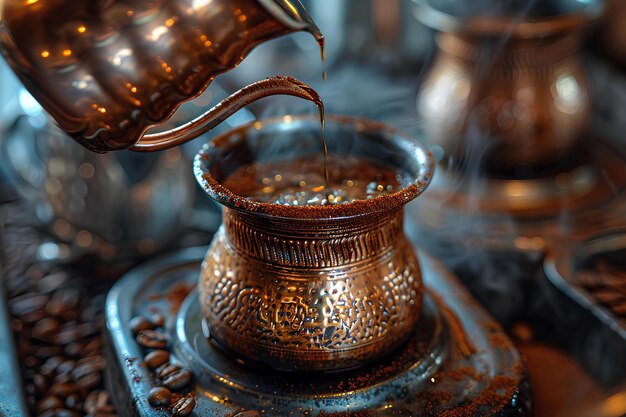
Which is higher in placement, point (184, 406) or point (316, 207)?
point (316, 207)

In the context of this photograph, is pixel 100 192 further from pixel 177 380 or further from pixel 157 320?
pixel 177 380

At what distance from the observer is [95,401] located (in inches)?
49.1

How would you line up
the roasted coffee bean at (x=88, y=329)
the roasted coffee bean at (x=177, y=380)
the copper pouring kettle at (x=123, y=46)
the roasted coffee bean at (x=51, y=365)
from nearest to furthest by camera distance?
the copper pouring kettle at (x=123, y=46), the roasted coffee bean at (x=177, y=380), the roasted coffee bean at (x=51, y=365), the roasted coffee bean at (x=88, y=329)

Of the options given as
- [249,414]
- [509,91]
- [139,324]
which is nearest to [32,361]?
[139,324]

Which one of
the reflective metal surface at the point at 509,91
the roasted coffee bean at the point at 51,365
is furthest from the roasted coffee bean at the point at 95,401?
the reflective metal surface at the point at 509,91

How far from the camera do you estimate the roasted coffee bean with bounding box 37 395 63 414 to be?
1222 millimetres

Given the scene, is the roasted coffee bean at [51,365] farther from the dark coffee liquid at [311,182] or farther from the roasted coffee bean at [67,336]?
the dark coffee liquid at [311,182]

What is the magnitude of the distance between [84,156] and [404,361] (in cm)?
89

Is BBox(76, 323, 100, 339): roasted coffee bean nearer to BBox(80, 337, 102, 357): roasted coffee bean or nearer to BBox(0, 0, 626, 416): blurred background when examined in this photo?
BBox(80, 337, 102, 357): roasted coffee bean

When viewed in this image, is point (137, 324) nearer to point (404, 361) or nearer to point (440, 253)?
point (404, 361)

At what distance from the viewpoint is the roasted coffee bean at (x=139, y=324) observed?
124 centimetres

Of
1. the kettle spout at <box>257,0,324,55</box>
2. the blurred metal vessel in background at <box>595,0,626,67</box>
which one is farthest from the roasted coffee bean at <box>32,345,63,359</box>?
the blurred metal vessel in background at <box>595,0,626,67</box>

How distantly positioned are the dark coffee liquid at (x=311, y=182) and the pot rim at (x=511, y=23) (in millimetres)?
637

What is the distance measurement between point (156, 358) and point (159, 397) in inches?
3.8
